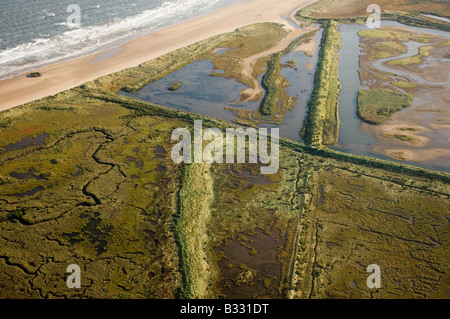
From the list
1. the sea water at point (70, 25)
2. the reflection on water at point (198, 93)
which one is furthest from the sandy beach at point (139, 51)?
the reflection on water at point (198, 93)

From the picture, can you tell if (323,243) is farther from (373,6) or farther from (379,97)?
(373,6)

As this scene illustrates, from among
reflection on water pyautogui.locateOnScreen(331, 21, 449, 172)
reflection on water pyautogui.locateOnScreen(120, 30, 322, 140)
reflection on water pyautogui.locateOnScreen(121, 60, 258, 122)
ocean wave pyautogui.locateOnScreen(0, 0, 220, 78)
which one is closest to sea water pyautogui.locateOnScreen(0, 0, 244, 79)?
ocean wave pyautogui.locateOnScreen(0, 0, 220, 78)

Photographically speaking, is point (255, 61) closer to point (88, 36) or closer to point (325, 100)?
point (325, 100)

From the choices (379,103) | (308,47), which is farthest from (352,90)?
(308,47)

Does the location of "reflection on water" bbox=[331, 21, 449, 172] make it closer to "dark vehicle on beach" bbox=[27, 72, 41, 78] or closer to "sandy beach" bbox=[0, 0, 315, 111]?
"sandy beach" bbox=[0, 0, 315, 111]

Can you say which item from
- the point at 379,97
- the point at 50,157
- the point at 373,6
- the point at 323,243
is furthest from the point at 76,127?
the point at 373,6
